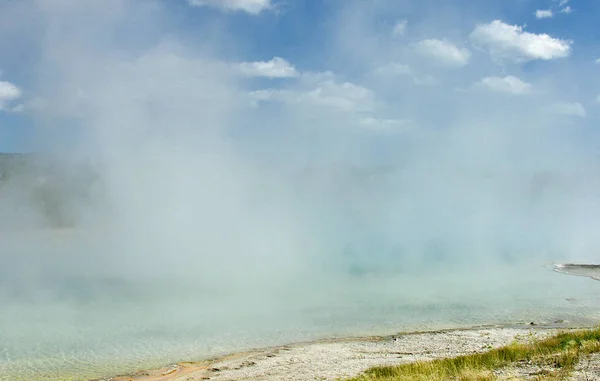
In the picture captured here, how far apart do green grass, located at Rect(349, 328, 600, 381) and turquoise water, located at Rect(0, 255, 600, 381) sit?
243 inches

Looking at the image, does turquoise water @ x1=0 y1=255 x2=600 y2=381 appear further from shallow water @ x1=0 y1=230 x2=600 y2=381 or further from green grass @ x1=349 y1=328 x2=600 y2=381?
green grass @ x1=349 y1=328 x2=600 y2=381

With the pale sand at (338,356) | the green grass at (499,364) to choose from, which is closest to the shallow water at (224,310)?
the pale sand at (338,356)

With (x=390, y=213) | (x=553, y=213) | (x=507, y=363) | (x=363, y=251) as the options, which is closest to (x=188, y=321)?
(x=507, y=363)

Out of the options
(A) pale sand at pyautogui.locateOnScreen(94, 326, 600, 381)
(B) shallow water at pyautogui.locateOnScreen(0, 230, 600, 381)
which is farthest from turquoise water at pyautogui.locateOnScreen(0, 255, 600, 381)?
(A) pale sand at pyautogui.locateOnScreen(94, 326, 600, 381)

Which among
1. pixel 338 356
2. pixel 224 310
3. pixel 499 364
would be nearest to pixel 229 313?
pixel 224 310

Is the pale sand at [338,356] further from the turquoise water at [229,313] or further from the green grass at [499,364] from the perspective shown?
the green grass at [499,364]

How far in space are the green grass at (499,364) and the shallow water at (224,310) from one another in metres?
6.17

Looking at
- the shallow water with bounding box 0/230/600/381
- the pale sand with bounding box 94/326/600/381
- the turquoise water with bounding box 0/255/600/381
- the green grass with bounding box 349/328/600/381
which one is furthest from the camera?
the shallow water with bounding box 0/230/600/381

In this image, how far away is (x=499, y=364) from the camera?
9.46m

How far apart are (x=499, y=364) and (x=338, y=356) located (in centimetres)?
475

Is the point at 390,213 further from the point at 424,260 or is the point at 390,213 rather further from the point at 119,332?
the point at 119,332

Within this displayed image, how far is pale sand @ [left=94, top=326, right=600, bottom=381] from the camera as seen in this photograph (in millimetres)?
11787

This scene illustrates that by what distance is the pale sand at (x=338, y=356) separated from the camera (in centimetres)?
1179

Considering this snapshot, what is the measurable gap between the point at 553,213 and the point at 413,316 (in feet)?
236
